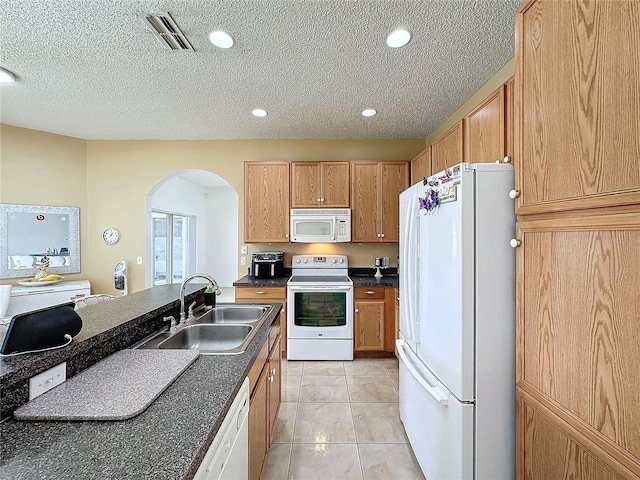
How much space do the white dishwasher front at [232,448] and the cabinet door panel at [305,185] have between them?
8.94 feet

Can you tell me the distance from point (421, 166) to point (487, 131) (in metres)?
1.35

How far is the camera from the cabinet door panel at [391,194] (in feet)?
12.3

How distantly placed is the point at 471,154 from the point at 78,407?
247 cm

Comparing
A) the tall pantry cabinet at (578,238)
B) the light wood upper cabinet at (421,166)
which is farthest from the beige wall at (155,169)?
the tall pantry cabinet at (578,238)

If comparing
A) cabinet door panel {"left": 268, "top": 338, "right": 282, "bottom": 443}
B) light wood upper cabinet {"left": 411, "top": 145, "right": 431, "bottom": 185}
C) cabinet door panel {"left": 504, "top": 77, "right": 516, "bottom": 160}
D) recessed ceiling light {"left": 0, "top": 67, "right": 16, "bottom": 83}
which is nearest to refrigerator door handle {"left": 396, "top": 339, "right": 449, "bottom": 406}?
cabinet door panel {"left": 268, "top": 338, "right": 282, "bottom": 443}

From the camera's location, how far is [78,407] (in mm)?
874

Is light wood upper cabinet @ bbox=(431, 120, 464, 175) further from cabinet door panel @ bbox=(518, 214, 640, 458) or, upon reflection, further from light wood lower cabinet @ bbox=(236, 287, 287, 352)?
light wood lower cabinet @ bbox=(236, 287, 287, 352)

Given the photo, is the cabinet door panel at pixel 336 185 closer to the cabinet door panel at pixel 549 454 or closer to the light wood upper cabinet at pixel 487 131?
the light wood upper cabinet at pixel 487 131

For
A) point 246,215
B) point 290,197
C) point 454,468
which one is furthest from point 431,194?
point 246,215

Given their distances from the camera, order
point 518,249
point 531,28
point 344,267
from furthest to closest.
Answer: point 344,267
point 518,249
point 531,28

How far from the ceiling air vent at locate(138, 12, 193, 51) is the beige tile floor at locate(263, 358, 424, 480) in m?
2.83

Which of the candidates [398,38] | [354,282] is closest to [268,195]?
[354,282]

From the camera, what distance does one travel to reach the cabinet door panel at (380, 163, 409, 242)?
3.75 metres

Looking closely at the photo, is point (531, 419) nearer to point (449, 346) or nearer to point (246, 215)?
point (449, 346)
